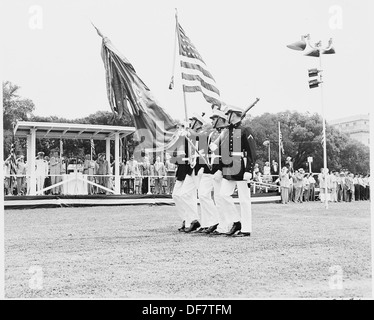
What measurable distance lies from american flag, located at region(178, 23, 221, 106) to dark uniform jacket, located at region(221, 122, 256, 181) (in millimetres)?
999

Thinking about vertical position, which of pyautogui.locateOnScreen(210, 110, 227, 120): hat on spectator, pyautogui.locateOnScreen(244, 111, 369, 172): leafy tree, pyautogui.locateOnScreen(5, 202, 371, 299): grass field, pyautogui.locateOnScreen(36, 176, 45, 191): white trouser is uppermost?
pyautogui.locateOnScreen(244, 111, 369, 172): leafy tree

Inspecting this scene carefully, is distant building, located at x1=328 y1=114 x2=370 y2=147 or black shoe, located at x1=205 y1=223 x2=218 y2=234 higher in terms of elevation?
distant building, located at x1=328 y1=114 x2=370 y2=147

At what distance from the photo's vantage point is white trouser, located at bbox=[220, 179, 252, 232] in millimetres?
7695

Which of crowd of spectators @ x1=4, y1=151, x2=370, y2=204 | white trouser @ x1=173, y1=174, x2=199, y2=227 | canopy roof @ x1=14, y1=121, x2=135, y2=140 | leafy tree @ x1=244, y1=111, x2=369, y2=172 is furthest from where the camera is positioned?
leafy tree @ x1=244, y1=111, x2=369, y2=172

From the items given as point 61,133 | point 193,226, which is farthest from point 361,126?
point 61,133

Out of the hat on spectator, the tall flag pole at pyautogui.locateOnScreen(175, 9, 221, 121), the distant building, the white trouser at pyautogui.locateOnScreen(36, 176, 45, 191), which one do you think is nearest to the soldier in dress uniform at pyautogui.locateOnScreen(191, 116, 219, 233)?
the hat on spectator

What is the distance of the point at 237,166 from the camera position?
303 inches

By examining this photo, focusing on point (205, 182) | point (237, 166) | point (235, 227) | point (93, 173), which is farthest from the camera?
point (93, 173)

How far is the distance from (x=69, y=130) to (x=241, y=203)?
343 inches

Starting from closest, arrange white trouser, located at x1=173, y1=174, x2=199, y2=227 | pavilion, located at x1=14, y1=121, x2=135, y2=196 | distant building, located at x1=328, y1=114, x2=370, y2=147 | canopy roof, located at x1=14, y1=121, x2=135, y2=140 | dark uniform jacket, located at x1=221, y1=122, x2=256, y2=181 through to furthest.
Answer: distant building, located at x1=328, y1=114, x2=370, y2=147 → dark uniform jacket, located at x1=221, y1=122, x2=256, y2=181 → white trouser, located at x1=173, y1=174, x2=199, y2=227 → canopy roof, located at x1=14, y1=121, x2=135, y2=140 → pavilion, located at x1=14, y1=121, x2=135, y2=196

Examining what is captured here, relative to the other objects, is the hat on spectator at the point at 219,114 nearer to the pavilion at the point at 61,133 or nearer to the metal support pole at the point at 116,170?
the pavilion at the point at 61,133

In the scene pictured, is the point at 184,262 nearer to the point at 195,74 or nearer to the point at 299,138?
the point at 195,74

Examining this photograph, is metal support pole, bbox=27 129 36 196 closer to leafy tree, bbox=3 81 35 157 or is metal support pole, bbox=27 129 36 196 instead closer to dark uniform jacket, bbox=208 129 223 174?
leafy tree, bbox=3 81 35 157

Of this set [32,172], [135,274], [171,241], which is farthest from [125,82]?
[32,172]
